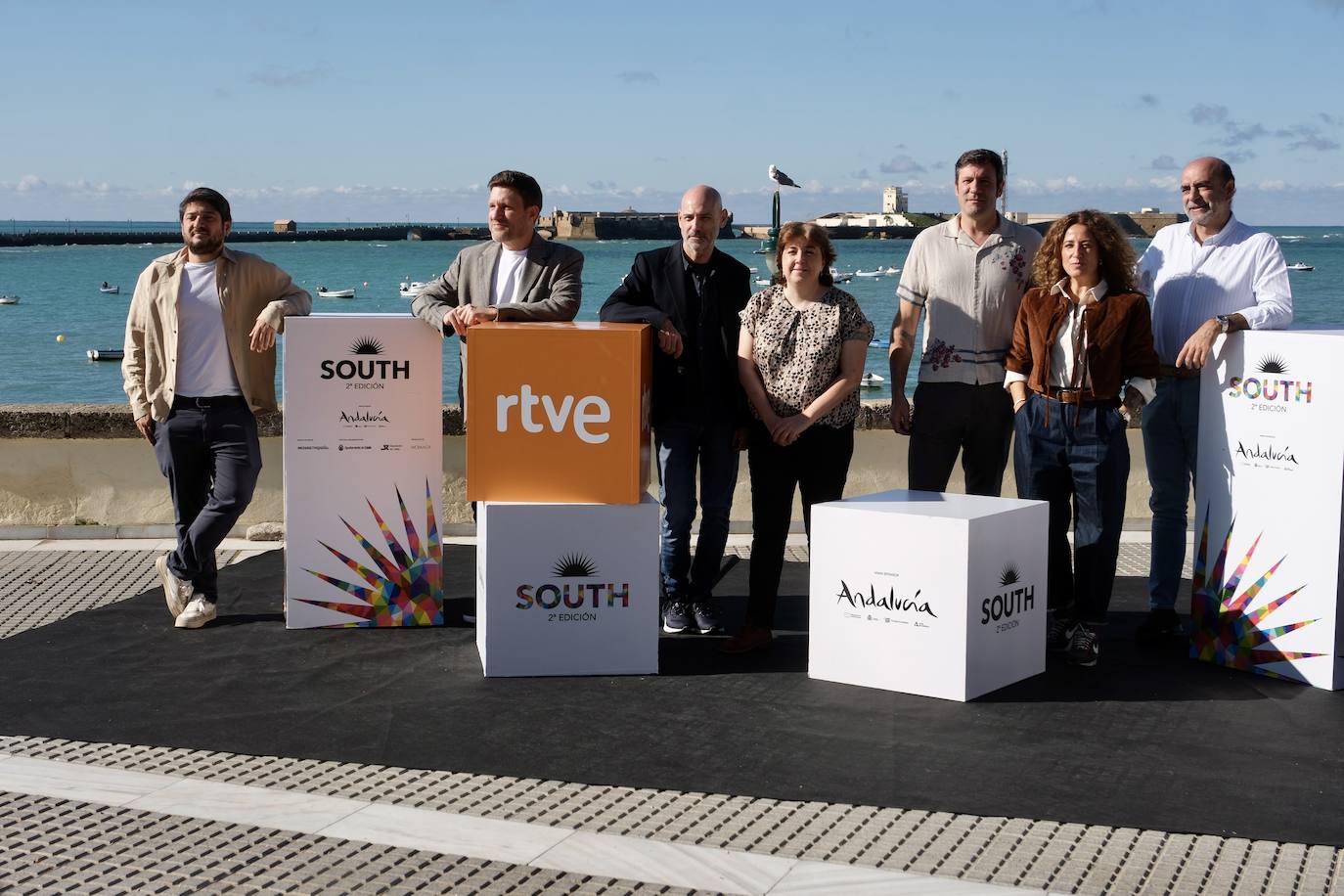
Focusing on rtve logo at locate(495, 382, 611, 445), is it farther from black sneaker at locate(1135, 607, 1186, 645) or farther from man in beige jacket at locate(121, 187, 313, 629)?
black sneaker at locate(1135, 607, 1186, 645)

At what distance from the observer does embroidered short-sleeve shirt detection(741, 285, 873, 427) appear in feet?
16.6

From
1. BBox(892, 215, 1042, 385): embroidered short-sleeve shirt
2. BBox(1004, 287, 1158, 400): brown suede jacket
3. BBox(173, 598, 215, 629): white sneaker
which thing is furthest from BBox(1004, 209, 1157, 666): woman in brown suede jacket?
BBox(173, 598, 215, 629): white sneaker

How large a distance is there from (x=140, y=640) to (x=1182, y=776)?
3.60m

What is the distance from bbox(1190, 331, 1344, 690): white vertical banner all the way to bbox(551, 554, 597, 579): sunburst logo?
6.97ft

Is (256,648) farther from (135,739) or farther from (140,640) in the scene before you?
(135,739)

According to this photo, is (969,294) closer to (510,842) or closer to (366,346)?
(366,346)

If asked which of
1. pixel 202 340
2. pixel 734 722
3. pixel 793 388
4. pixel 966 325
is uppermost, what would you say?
pixel 966 325

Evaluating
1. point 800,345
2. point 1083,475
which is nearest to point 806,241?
point 800,345

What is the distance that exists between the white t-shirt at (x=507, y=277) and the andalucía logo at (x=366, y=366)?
422 mm

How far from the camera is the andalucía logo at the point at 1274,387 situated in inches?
188

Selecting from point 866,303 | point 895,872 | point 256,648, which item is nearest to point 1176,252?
point 895,872

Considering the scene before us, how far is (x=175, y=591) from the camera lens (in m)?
5.63

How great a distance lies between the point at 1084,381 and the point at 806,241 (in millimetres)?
1051

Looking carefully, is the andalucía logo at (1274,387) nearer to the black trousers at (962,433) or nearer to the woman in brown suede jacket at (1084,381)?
the woman in brown suede jacket at (1084,381)
